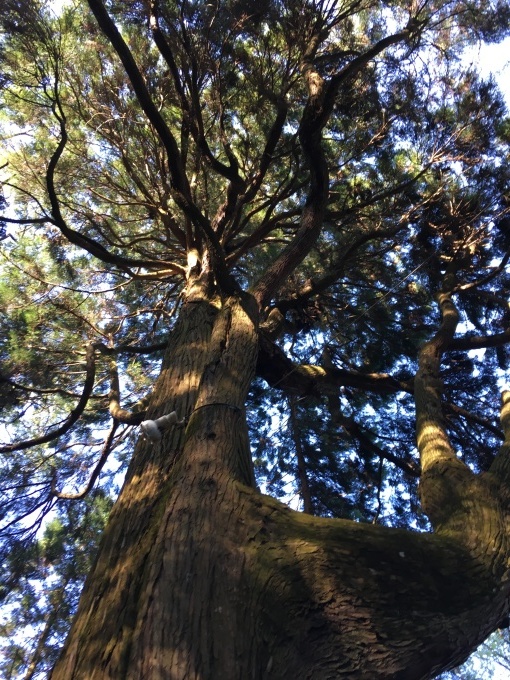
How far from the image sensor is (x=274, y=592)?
171cm

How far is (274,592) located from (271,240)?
5.05 metres

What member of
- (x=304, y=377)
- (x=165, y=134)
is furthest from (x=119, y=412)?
(x=165, y=134)

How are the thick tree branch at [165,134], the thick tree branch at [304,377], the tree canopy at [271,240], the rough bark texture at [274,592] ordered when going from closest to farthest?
1. the rough bark texture at [274,592]
2. the thick tree branch at [165,134]
3. the thick tree branch at [304,377]
4. the tree canopy at [271,240]

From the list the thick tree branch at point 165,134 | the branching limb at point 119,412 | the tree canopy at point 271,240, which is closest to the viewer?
the thick tree branch at point 165,134

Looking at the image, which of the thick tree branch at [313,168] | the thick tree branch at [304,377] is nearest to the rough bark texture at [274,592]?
the thick tree branch at [304,377]

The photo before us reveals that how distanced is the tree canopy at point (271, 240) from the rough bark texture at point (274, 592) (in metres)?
2.78

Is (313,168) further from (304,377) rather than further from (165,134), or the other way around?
(304,377)

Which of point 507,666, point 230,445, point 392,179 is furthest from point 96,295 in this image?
point 507,666

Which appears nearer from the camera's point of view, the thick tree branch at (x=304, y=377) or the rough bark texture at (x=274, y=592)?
the rough bark texture at (x=274, y=592)

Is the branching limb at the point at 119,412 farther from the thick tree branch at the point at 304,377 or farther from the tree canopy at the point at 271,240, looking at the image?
the thick tree branch at the point at 304,377

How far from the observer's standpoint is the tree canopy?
522 centimetres

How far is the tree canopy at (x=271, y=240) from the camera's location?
17.1 feet

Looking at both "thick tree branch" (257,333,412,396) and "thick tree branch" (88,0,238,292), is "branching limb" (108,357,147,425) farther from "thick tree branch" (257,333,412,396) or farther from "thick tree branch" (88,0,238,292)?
"thick tree branch" (88,0,238,292)

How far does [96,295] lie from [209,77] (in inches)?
106
